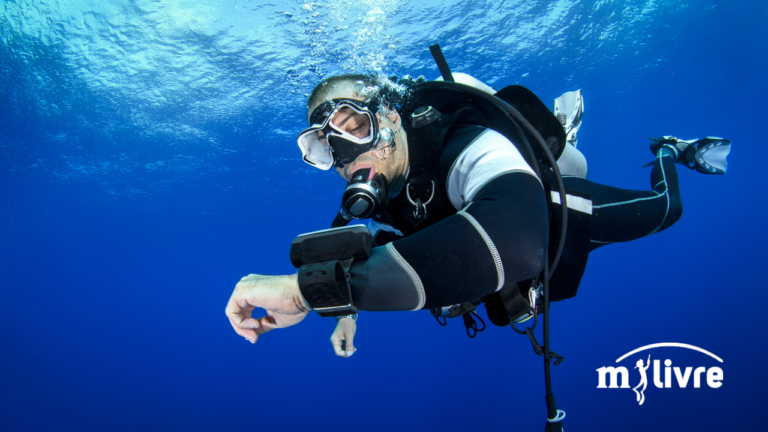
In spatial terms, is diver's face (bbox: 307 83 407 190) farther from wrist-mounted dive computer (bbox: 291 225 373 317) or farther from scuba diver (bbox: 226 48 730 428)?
wrist-mounted dive computer (bbox: 291 225 373 317)

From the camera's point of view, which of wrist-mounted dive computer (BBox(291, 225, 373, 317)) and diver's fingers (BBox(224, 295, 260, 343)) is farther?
diver's fingers (BBox(224, 295, 260, 343))

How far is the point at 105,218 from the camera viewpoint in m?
22.4

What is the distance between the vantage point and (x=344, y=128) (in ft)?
7.89

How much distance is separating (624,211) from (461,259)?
116 inches

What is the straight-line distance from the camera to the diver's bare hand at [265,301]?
1106mm

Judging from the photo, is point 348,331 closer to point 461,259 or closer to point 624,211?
point 461,259

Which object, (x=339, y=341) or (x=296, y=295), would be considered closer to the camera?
(x=296, y=295)

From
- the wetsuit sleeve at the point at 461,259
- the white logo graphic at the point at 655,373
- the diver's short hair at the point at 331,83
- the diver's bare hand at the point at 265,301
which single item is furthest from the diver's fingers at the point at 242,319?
the white logo graphic at the point at 655,373

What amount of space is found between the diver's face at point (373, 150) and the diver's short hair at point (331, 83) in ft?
0.16

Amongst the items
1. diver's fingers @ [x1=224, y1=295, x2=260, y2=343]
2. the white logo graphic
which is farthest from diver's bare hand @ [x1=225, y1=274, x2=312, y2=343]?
the white logo graphic

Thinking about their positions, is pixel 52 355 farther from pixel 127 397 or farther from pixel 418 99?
pixel 418 99

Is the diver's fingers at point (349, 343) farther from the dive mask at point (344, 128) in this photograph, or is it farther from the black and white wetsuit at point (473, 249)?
the black and white wetsuit at point (473, 249)

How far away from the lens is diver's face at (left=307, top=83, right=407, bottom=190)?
2.31 meters

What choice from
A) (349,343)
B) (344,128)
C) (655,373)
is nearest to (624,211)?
(344,128)
